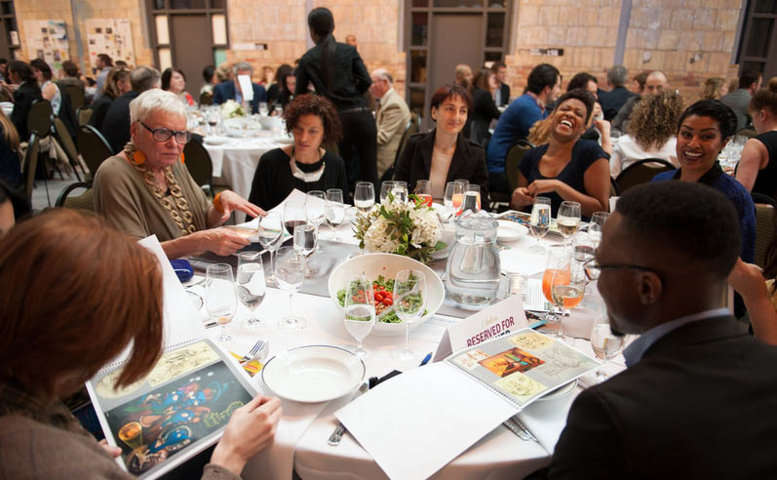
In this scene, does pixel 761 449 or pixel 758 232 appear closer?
pixel 761 449

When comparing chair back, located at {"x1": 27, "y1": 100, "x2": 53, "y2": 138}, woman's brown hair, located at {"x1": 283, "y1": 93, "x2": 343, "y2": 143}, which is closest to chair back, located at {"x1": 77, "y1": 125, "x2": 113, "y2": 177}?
woman's brown hair, located at {"x1": 283, "y1": 93, "x2": 343, "y2": 143}

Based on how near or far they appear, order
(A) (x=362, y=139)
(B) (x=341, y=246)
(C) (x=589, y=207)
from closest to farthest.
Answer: (B) (x=341, y=246)
(C) (x=589, y=207)
(A) (x=362, y=139)

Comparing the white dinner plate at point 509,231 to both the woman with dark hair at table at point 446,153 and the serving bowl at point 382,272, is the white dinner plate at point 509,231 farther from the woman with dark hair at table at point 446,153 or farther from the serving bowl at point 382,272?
the woman with dark hair at table at point 446,153

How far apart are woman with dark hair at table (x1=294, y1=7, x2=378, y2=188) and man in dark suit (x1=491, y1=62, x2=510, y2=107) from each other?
3480 millimetres

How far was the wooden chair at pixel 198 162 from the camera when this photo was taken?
386cm

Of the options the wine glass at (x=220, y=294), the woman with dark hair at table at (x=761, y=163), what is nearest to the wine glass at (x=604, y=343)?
the wine glass at (x=220, y=294)

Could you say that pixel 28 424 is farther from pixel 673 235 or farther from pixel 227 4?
pixel 227 4

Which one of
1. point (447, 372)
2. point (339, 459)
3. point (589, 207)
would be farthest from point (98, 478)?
point (589, 207)

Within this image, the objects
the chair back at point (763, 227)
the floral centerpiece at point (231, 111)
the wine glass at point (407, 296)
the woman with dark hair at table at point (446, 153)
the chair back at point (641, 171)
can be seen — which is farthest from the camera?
the floral centerpiece at point (231, 111)

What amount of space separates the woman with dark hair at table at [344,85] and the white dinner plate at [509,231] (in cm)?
271

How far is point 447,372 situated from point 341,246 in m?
1.07

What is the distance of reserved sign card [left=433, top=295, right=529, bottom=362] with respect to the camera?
129 centimetres

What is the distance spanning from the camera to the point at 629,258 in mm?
918

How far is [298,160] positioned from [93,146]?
2.12 metres
